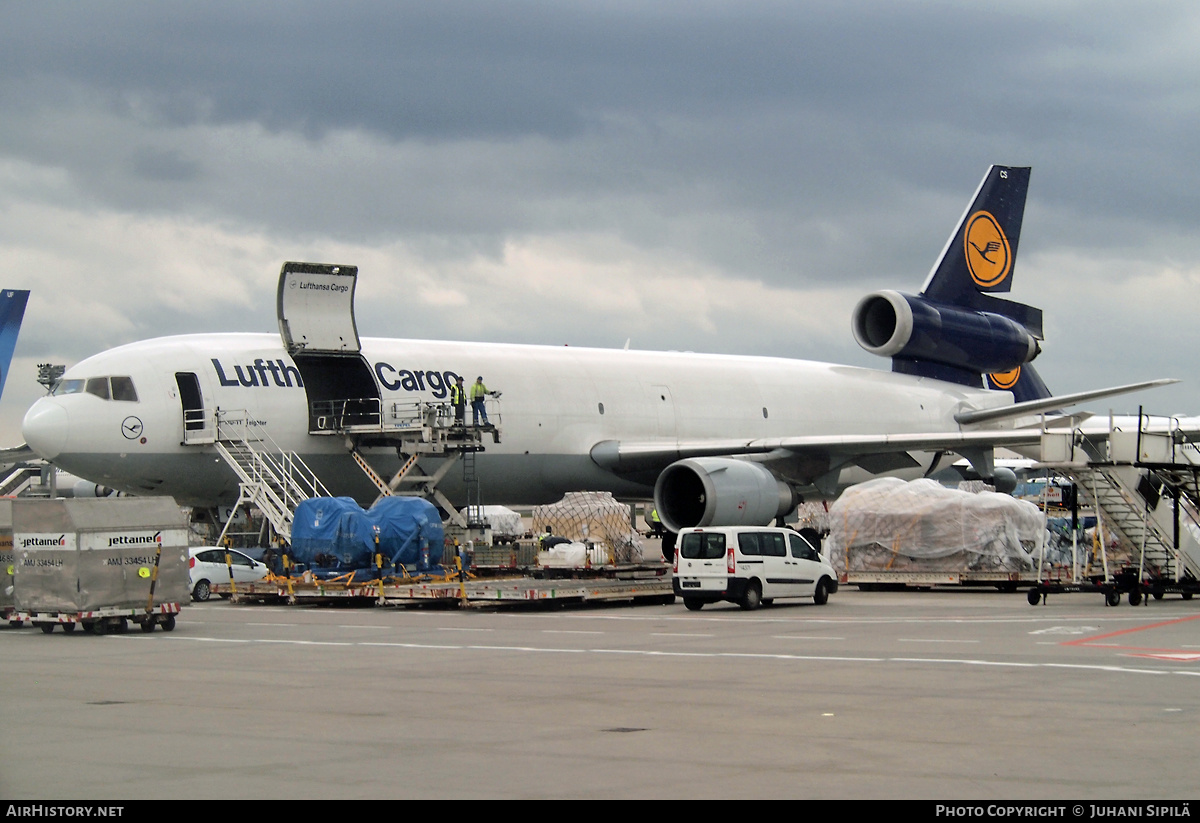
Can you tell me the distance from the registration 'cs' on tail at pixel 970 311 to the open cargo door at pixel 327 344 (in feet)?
49.0

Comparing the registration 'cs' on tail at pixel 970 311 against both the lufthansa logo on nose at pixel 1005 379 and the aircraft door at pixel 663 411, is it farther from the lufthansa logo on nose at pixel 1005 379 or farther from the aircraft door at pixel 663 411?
the aircraft door at pixel 663 411

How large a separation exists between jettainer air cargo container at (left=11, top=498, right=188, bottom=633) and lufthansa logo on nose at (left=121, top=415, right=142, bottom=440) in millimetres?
6262

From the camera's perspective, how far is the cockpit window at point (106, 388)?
25.4m

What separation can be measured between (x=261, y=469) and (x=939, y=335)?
797 inches

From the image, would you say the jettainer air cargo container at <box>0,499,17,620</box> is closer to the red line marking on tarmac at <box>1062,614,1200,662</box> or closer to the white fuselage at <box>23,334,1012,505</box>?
the white fuselage at <box>23,334,1012,505</box>

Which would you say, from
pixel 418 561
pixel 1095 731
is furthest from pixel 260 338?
pixel 1095 731

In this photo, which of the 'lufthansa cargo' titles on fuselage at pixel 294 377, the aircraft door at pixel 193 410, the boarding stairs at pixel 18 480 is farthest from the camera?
the boarding stairs at pixel 18 480

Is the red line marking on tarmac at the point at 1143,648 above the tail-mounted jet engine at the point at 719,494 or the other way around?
the other way around

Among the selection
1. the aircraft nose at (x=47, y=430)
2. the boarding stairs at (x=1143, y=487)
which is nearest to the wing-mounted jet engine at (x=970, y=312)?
the boarding stairs at (x=1143, y=487)

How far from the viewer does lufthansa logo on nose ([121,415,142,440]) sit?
82.9 ft

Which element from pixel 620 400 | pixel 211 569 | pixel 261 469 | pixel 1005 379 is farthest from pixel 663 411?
pixel 1005 379

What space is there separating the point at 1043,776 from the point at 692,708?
3.53 meters
